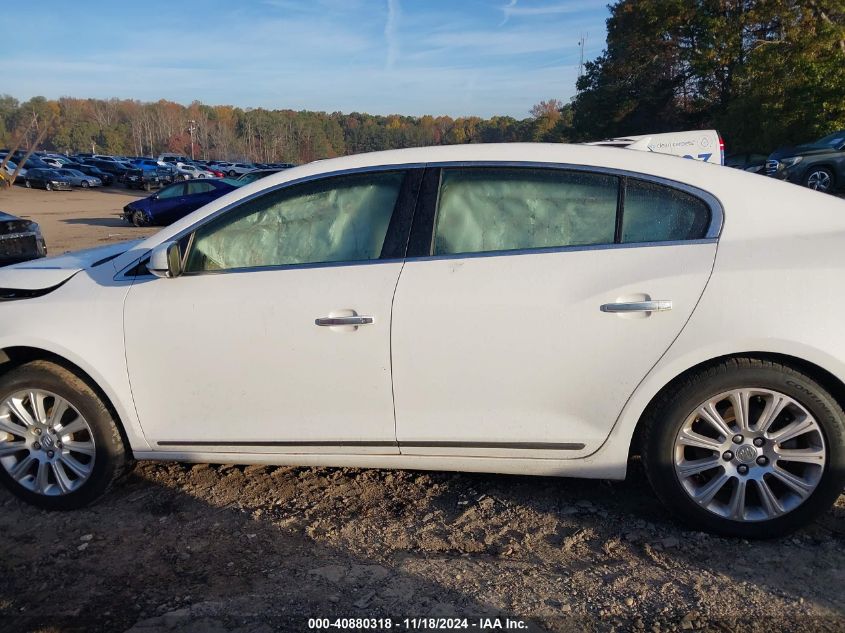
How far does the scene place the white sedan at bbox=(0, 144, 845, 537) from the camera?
2664mm

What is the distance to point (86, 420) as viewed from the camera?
10.5 feet

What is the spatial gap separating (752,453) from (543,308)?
1037 millimetres

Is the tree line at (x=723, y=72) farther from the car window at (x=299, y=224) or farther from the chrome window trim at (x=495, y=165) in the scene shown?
the car window at (x=299, y=224)

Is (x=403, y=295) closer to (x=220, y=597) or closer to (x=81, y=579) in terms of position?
(x=220, y=597)

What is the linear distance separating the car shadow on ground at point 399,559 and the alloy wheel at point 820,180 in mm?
13912

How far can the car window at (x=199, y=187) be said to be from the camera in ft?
68.1

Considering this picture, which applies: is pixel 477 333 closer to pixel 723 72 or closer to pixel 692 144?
pixel 692 144

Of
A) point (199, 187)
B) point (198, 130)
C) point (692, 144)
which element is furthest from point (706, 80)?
point (198, 130)

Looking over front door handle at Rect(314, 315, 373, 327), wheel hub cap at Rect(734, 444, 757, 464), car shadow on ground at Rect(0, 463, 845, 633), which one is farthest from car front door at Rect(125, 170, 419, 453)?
wheel hub cap at Rect(734, 444, 757, 464)

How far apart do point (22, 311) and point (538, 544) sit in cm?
264

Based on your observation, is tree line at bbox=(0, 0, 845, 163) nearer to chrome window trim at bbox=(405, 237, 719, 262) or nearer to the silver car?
chrome window trim at bbox=(405, 237, 719, 262)

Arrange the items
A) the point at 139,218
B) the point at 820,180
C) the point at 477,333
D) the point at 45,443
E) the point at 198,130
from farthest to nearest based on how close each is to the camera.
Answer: the point at 198,130 < the point at 139,218 < the point at 820,180 < the point at 45,443 < the point at 477,333

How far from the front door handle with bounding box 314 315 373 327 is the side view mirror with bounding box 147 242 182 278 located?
2.42 ft

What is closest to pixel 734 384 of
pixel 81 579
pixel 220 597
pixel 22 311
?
pixel 220 597
